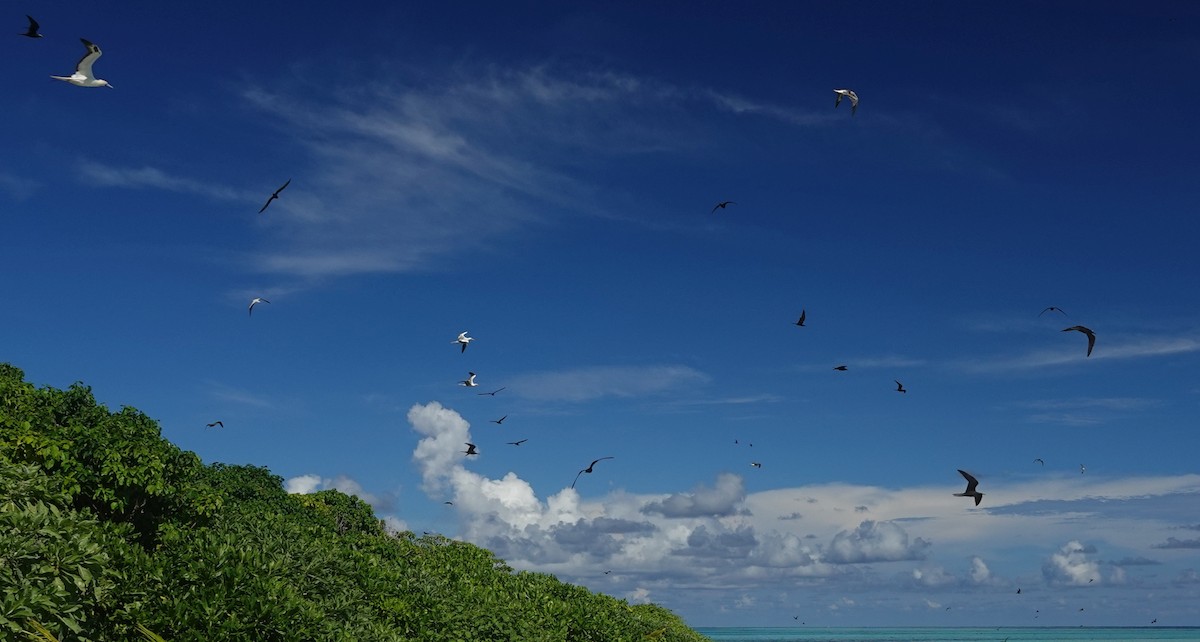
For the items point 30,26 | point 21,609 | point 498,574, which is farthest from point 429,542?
point 21,609

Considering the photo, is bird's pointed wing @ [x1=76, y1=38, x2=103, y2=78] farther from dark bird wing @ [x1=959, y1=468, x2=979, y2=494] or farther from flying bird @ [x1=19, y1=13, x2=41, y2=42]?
dark bird wing @ [x1=959, y1=468, x2=979, y2=494]

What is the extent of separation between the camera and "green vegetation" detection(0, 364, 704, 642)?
15.4m

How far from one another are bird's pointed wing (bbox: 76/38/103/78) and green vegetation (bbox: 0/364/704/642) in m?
8.80

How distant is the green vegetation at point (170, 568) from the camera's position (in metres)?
15.4

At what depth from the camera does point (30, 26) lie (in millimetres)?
23688

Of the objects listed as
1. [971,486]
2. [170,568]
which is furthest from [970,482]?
[170,568]

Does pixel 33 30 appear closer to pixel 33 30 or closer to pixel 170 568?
pixel 33 30

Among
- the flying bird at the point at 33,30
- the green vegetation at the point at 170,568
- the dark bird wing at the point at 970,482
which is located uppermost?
the flying bird at the point at 33,30

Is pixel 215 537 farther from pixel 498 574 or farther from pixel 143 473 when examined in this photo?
pixel 498 574

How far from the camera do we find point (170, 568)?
60.5 ft

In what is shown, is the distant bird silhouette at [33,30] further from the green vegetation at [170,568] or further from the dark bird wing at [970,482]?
the dark bird wing at [970,482]

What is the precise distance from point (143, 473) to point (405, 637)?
7201 millimetres

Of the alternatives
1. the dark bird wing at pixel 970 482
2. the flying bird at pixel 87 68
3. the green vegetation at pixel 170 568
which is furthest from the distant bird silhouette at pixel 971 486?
the flying bird at pixel 87 68

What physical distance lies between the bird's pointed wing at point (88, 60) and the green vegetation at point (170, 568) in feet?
28.9
